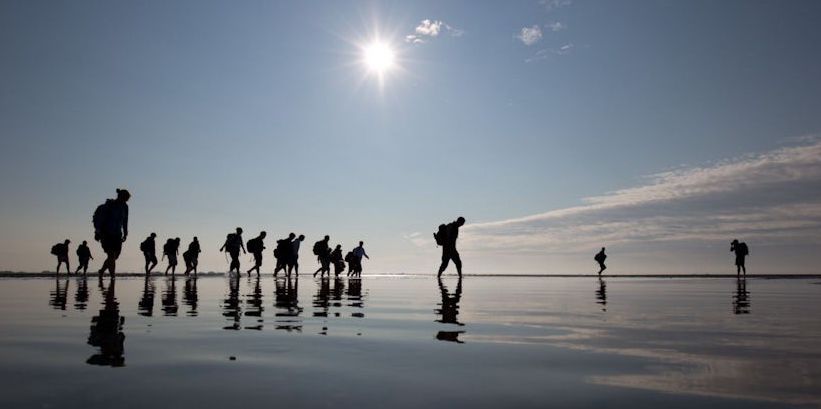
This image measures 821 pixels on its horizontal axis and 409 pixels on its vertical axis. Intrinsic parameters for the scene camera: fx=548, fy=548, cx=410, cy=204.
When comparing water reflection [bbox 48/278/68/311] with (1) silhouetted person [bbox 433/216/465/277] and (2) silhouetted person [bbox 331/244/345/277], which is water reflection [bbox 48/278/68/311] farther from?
(2) silhouetted person [bbox 331/244/345/277]

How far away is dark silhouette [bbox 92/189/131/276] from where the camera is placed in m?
14.2

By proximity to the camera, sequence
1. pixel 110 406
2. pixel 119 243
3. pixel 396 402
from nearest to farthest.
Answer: pixel 110 406, pixel 396 402, pixel 119 243

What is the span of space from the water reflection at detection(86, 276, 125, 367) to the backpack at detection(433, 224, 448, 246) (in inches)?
571

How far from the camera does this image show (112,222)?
14281 millimetres

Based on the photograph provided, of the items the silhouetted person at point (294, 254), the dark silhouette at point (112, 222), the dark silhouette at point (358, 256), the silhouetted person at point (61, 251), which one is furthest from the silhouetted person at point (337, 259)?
the dark silhouette at point (112, 222)

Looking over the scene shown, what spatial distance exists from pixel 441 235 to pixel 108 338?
16.5 m

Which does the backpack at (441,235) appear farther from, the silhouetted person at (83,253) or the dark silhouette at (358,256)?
the silhouetted person at (83,253)

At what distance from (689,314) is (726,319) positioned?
0.62 meters

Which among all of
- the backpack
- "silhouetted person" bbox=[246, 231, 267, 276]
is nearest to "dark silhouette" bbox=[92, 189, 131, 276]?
the backpack

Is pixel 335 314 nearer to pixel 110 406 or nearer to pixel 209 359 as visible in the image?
pixel 209 359

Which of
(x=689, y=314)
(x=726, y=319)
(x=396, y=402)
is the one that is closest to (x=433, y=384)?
(x=396, y=402)

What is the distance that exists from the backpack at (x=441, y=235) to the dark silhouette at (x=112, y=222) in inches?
406

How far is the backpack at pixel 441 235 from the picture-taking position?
2017 centimetres

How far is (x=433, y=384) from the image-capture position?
2562 millimetres
